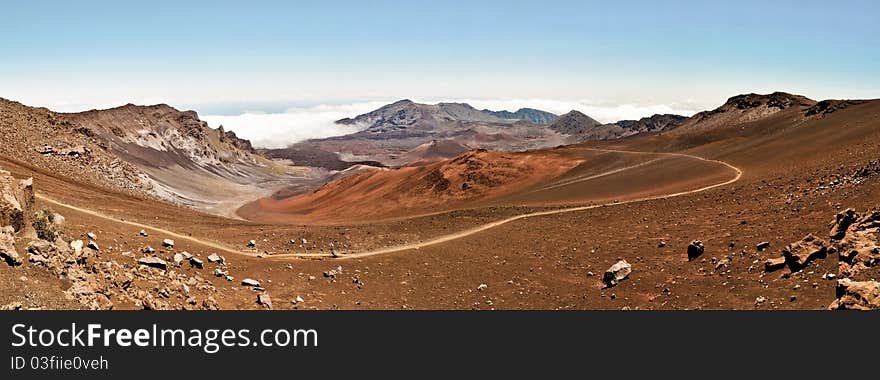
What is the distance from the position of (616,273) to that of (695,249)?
3.57 metres

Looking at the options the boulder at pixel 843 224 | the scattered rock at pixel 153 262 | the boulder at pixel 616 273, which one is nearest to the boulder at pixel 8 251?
the scattered rock at pixel 153 262

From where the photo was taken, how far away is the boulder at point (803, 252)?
15.8 metres

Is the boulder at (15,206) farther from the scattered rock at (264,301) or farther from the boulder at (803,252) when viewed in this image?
the boulder at (803,252)

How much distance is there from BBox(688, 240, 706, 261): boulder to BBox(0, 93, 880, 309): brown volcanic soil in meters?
0.26

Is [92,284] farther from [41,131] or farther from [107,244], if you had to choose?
[41,131]

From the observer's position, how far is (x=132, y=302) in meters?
12.6

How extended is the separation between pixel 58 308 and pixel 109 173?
57937 millimetres

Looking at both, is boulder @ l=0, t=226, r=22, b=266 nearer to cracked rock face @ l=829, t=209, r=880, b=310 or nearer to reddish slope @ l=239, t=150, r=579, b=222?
cracked rock face @ l=829, t=209, r=880, b=310

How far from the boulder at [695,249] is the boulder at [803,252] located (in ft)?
14.8

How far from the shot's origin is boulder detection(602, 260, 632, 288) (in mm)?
20439

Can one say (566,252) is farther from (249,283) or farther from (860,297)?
(860,297)

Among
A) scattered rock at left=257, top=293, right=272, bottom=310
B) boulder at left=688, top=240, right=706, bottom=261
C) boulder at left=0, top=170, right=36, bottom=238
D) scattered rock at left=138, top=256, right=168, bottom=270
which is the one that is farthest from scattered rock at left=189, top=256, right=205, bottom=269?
boulder at left=688, top=240, right=706, bottom=261

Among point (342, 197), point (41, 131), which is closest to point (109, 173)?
point (41, 131)

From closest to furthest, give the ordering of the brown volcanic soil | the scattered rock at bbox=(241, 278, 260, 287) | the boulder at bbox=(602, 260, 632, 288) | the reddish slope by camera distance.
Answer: the brown volcanic soil < the scattered rock at bbox=(241, 278, 260, 287) < the boulder at bbox=(602, 260, 632, 288) < the reddish slope
